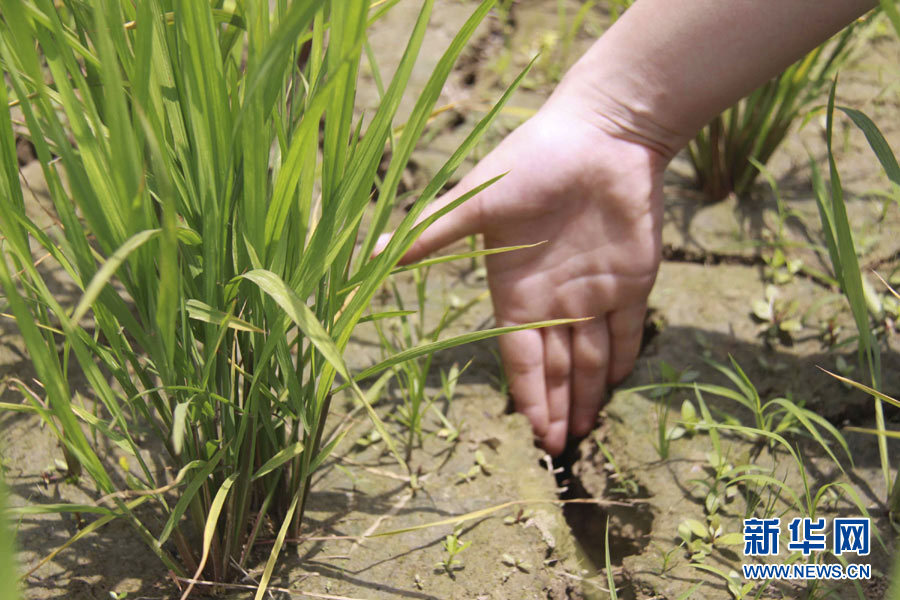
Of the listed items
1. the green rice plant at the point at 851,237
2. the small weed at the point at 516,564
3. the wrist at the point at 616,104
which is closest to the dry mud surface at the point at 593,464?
the small weed at the point at 516,564

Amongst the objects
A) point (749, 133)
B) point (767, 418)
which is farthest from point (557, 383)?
point (749, 133)

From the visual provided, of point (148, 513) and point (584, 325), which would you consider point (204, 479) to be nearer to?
point (148, 513)

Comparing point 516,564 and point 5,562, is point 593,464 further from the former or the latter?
point 5,562

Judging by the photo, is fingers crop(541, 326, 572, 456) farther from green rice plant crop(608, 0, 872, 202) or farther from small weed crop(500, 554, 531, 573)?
green rice plant crop(608, 0, 872, 202)

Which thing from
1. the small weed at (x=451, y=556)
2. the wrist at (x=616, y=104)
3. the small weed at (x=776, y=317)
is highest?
the wrist at (x=616, y=104)

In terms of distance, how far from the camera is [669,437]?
128 centimetres

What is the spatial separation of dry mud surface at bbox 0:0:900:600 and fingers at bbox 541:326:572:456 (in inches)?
2.4

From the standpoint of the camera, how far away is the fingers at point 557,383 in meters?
1.41

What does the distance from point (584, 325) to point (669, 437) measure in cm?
26

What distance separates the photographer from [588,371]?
143cm

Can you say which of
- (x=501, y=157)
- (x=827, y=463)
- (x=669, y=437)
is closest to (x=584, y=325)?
(x=669, y=437)

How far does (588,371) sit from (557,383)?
0.06m

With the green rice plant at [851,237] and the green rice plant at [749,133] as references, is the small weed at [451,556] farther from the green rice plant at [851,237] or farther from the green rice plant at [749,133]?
the green rice plant at [749,133]

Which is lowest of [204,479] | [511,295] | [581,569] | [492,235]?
[581,569]
